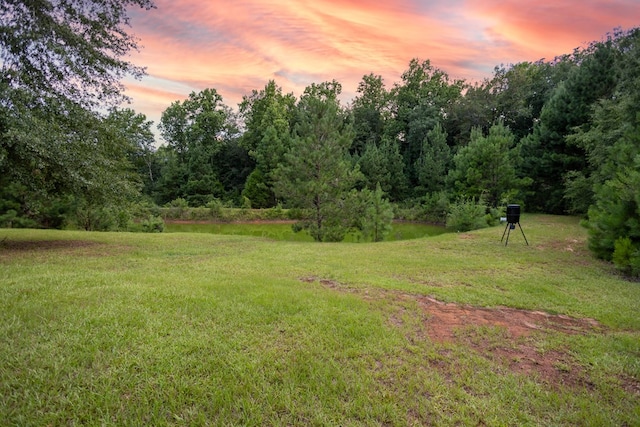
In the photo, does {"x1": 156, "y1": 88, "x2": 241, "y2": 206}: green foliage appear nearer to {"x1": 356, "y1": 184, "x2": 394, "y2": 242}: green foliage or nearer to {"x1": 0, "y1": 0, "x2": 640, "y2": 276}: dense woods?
{"x1": 0, "y1": 0, "x2": 640, "y2": 276}: dense woods

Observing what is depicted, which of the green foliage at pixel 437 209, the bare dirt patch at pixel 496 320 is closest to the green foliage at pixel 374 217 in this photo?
the bare dirt patch at pixel 496 320

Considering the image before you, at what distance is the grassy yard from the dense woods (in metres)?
2.62

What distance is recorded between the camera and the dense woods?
7.02m

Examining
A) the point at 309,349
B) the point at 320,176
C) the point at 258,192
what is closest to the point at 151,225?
the point at 320,176

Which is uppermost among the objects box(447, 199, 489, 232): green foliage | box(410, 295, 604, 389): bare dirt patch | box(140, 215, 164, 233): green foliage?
box(447, 199, 489, 232): green foliage

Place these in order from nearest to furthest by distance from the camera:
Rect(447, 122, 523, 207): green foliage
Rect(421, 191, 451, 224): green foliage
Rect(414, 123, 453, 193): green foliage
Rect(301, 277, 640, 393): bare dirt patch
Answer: Rect(301, 277, 640, 393): bare dirt patch
Rect(447, 122, 523, 207): green foliage
Rect(421, 191, 451, 224): green foliage
Rect(414, 123, 453, 193): green foliage

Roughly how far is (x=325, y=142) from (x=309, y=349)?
1070cm

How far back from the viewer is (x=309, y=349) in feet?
9.39

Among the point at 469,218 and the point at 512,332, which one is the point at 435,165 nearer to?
the point at 469,218

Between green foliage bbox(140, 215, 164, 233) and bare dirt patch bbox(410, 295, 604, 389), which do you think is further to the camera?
green foliage bbox(140, 215, 164, 233)

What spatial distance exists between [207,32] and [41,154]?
5.03 metres

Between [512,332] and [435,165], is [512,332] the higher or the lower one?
the lower one

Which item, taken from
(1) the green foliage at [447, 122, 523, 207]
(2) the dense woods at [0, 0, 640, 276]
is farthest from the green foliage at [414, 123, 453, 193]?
(1) the green foliage at [447, 122, 523, 207]

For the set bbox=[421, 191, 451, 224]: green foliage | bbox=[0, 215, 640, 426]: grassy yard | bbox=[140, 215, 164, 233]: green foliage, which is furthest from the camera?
bbox=[421, 191, 451, 224]: green foliage
